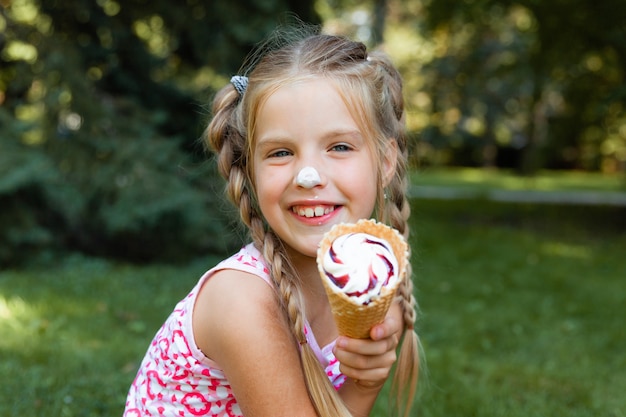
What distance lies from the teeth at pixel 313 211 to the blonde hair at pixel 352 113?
147 mm

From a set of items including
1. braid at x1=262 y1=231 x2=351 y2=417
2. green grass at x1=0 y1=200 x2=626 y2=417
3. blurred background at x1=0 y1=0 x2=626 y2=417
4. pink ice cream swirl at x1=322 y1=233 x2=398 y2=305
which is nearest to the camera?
pink ice cream swirl at x1=322 y1=233 x2=398 y2=305

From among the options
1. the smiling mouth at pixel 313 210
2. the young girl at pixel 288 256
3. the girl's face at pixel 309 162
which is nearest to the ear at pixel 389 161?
the young girl at pixel 288 256

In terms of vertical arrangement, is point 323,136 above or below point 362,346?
above

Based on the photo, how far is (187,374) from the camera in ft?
6.97

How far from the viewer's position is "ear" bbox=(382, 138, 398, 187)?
224 centimetres

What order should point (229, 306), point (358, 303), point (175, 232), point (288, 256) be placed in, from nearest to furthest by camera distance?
point (358, 303), point (229, 306), point (288, 256), point (175, 232)

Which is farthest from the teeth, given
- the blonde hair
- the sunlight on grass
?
the sunlight on grass

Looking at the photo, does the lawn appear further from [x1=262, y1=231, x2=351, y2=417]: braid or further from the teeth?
the teeth

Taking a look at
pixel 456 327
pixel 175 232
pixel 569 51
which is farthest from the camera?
pixel 569 51

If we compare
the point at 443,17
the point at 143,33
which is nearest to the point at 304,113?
the point at 143,33

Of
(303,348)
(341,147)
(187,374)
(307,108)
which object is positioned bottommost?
(187,374)

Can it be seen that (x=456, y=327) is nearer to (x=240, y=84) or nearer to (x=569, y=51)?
(x=240, y=84)

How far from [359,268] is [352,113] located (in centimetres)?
60

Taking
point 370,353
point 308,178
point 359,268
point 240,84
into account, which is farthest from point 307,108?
point 370,353
